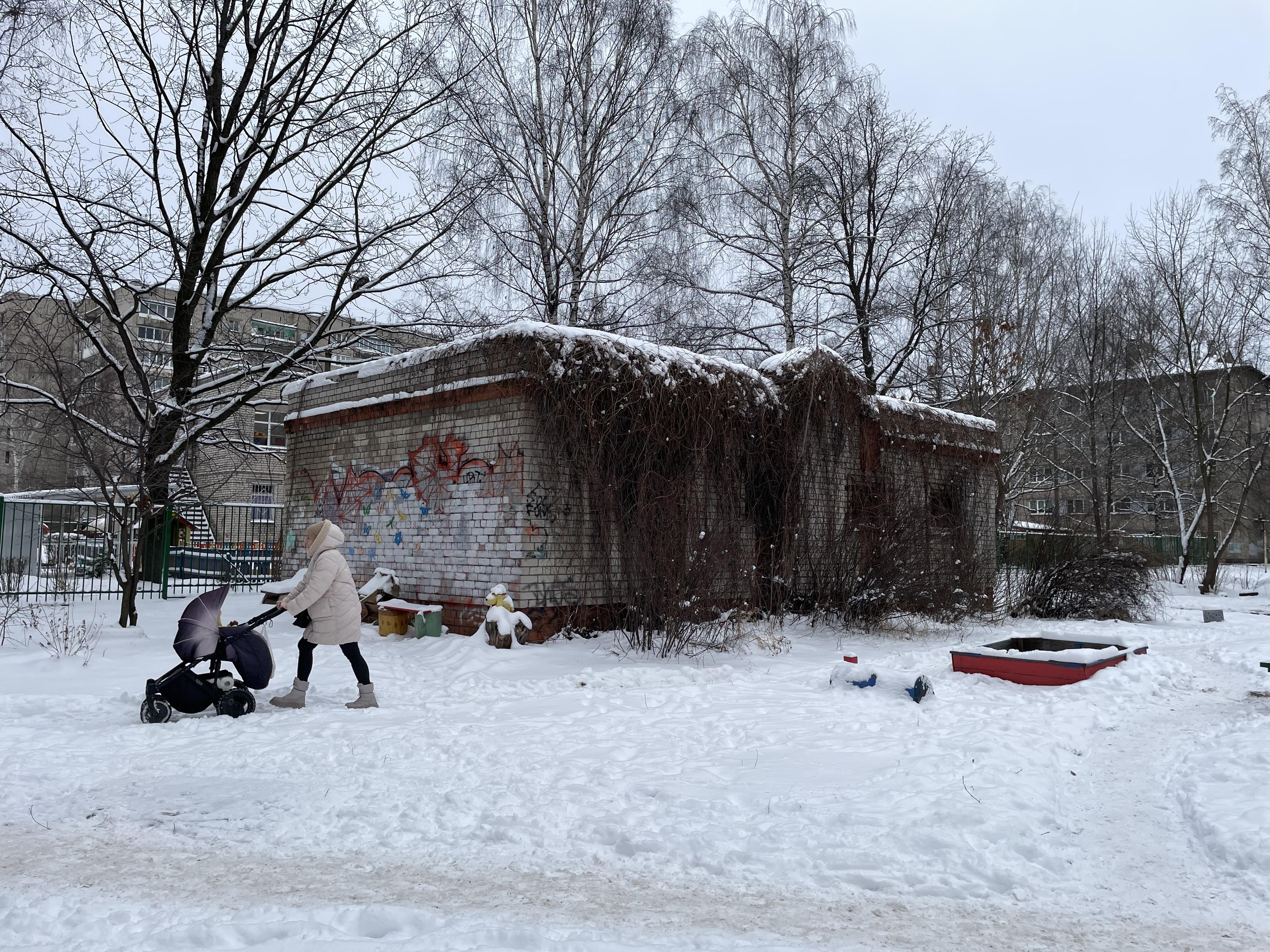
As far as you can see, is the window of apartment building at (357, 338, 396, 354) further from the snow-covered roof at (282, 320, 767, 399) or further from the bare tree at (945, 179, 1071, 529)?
the bare tree at (945, 179, 1071, 529)

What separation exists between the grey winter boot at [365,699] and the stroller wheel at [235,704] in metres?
0.79

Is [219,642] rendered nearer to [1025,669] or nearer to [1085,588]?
[1025,669]

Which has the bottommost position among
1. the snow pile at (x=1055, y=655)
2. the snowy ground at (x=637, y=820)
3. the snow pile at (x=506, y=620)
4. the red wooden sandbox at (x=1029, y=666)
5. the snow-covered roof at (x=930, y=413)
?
the snowy ground at (x=637, y=820)

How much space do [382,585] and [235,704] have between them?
4810 mm

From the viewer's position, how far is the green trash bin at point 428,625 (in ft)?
35.8

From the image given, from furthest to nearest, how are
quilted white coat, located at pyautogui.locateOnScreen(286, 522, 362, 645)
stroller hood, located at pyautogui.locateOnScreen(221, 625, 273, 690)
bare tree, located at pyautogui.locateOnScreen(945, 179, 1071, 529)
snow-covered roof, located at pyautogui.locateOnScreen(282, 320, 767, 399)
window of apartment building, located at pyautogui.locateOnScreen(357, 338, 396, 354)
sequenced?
bare tree, located at pyautogui.locateOnScreen(945, 179, 1071, 529) → window of apartment building, located at pyautogui.locateOnScreen(357, 338, 396, 354) → snow-covered roof, located at pyautogui.locateOnScreen(282, 320, 767, 399) → quilted white coat, located at pyautogui.locateOnScreen(286, 522, 362, 645) → stroller hood, located at pyautogui.locateOnScreen(221, 625, 273, 690)

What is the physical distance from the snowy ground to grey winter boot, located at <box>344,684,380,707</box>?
13cm

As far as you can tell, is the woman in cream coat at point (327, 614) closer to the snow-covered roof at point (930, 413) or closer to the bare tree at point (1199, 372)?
the snow-covered roof at point (930, 413)

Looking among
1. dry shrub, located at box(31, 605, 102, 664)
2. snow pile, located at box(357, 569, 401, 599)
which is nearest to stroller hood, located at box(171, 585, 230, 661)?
dry shrub, located at box(31, 605, 102, 664)

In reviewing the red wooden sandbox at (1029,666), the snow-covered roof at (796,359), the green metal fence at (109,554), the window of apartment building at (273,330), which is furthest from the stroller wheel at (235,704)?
the window of apartment building at (273,330)

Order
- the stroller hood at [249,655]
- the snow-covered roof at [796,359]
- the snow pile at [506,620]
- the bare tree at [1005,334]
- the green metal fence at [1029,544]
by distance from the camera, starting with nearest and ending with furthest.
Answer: the stroller hood at [249,655], the snow pile at [506,620], the snow-covered roof at [796,359], the green metal fence at [1029,544], the bare tree at [1005,334]

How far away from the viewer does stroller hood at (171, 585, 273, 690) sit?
263 inches

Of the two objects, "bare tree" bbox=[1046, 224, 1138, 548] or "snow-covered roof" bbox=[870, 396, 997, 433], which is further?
"bare tree" bbox=[1046, 224, 1138, 548]

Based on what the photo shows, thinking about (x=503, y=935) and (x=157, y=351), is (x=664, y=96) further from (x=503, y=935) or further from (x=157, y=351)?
(x=503, y=935)
